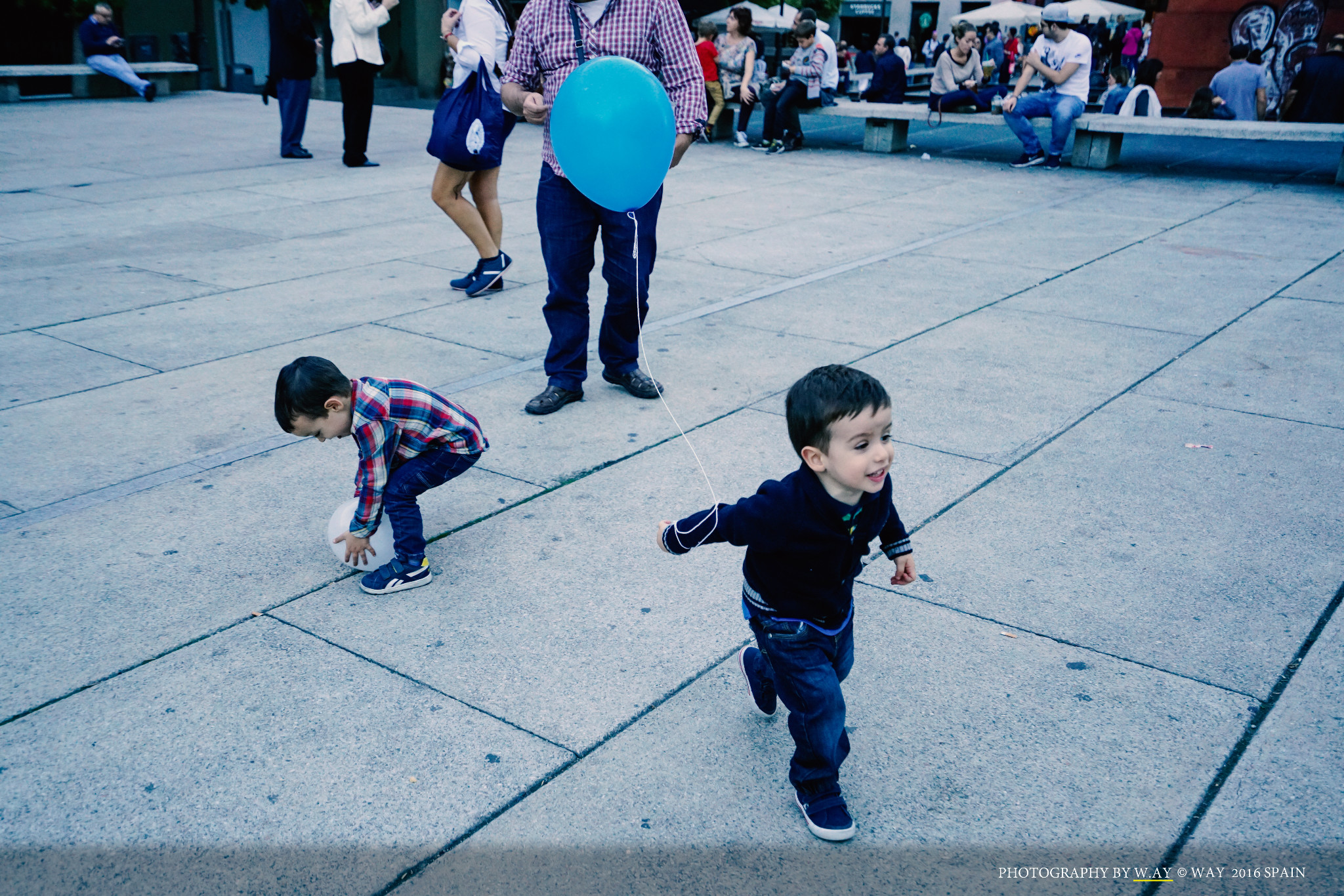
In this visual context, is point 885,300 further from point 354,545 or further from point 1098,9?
point 1098,9

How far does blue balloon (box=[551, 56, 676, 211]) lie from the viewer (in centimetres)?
405

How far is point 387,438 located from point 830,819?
1769 millimetres

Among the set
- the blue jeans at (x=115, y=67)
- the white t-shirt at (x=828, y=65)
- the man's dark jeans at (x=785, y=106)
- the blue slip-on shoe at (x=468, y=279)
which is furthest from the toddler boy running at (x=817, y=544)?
the blue jeans at (x=115, y=67)

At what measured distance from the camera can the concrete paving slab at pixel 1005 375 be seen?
15.6 feet

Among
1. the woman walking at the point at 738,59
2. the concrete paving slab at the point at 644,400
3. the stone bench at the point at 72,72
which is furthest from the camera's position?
the stone bench at the point at 72,72

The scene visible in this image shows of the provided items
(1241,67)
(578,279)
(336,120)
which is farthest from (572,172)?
(336,120)

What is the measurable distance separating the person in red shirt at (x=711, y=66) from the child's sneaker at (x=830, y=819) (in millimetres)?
13115

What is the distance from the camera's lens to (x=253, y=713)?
2.83m

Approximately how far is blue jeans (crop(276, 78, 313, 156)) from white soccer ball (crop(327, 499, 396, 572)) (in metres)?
9.65

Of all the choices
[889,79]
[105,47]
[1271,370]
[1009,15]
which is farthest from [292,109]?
[1009,15]

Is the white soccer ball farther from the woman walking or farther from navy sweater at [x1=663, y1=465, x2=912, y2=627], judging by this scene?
the woman walking

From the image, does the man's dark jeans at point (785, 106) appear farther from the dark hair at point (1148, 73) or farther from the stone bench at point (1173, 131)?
the dark hair at point (1148, 73)

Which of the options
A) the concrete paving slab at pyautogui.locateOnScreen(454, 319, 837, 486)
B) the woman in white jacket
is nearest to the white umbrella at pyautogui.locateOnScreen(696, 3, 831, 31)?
the woman in white jacket

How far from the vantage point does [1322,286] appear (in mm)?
7156
